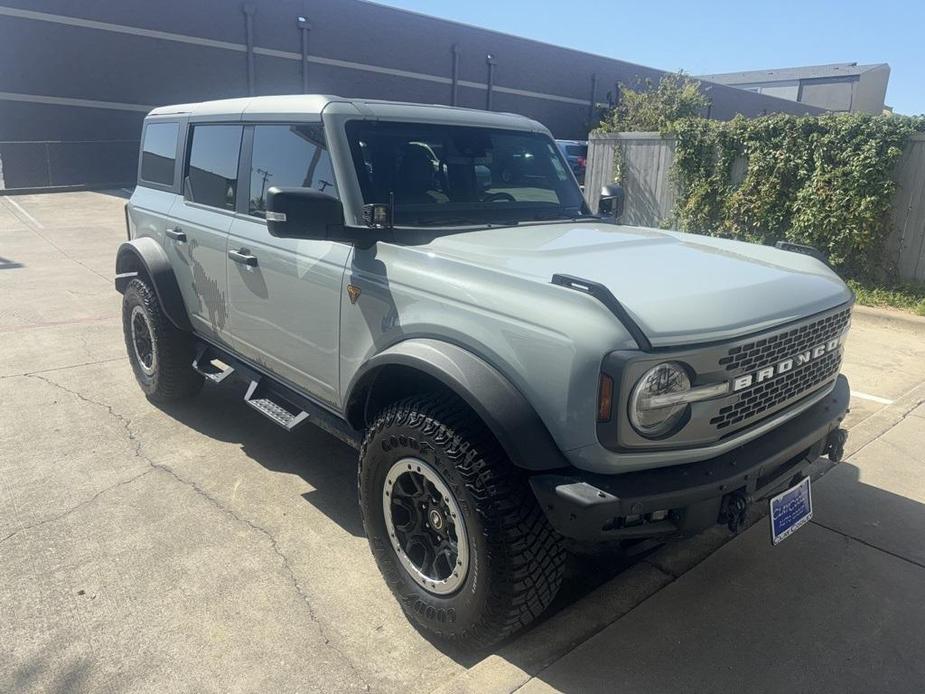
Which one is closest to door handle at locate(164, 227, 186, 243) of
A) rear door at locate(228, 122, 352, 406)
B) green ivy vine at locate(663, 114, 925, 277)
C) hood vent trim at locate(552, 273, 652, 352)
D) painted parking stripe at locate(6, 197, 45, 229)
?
rear door at locate(228, 122, 352, 406)

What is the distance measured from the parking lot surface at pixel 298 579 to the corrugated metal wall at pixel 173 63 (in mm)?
20348

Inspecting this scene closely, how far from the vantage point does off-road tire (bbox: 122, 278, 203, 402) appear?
477 centimetres

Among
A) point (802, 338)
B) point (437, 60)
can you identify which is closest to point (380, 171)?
point (802, 338)

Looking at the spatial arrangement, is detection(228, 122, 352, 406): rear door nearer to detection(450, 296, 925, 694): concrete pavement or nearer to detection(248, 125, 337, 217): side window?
detection(248, 125, 337, 217): side window

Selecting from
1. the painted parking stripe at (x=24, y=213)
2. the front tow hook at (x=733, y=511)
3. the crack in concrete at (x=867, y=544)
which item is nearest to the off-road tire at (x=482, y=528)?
the front tow hook at (x=733, y=511)

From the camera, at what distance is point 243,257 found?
3.76 m

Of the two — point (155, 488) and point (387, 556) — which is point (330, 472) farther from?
point (387, 556)

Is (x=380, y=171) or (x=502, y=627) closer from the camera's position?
(x=502, y=627)

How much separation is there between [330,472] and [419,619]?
1.62 metres

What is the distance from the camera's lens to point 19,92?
21.0 metres

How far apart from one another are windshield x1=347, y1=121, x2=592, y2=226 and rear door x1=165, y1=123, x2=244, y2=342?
1.13 meters

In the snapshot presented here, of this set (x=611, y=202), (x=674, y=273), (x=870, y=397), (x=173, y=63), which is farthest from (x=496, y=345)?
(x=173, y=63)

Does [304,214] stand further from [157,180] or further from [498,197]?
[157,180]

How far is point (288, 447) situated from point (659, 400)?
297cm
